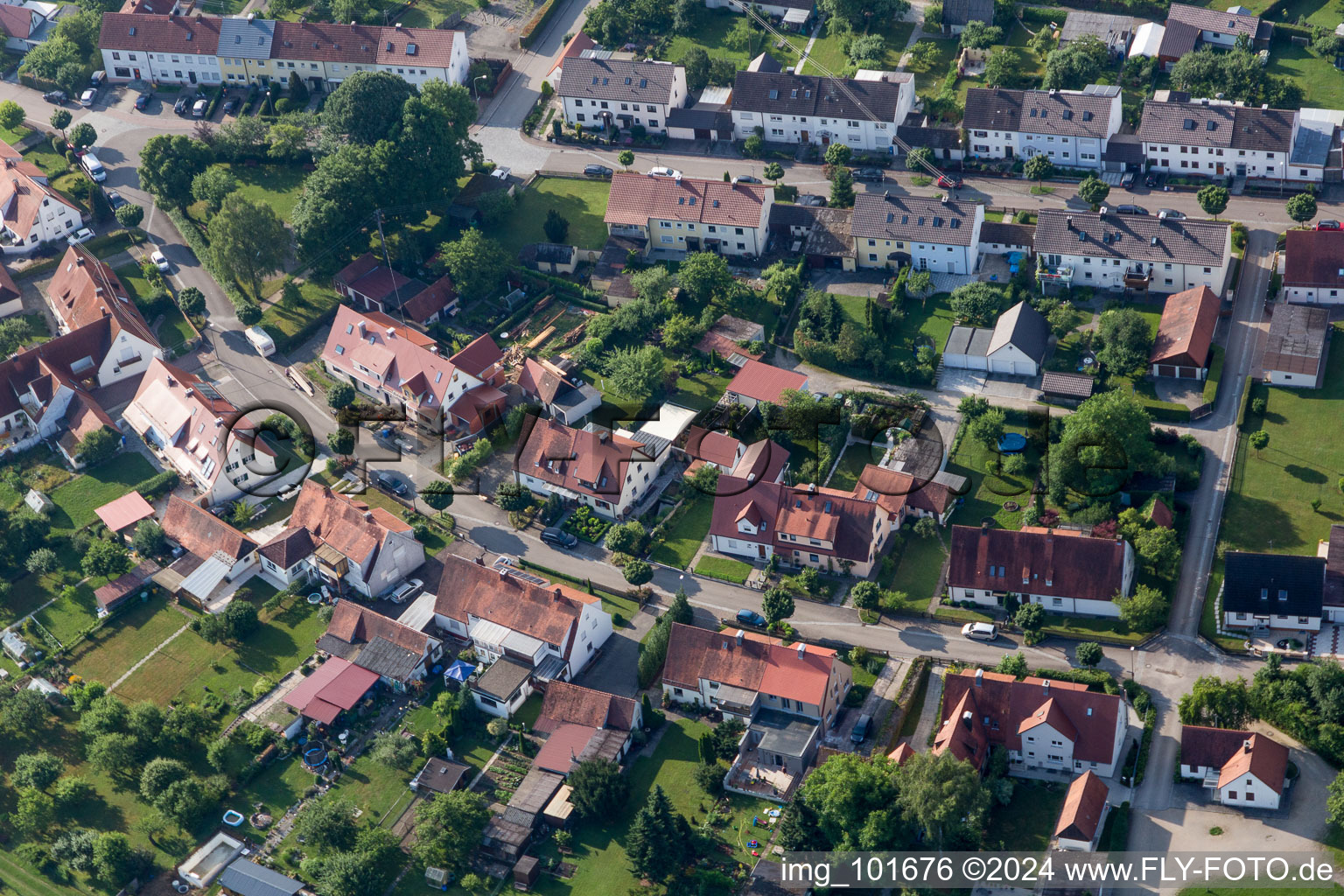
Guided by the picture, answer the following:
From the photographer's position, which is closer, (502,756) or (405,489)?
(502,756)

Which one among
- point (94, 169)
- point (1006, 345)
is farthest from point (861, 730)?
point (94, 169)

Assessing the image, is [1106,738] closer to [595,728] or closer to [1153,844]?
[1153,844]

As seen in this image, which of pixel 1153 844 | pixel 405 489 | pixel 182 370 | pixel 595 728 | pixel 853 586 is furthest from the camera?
pixel 182 370

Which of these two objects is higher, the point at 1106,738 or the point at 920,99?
the point at 920,99

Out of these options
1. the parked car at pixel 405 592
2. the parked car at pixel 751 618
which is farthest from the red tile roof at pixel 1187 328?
the parked car at pixel 405 592

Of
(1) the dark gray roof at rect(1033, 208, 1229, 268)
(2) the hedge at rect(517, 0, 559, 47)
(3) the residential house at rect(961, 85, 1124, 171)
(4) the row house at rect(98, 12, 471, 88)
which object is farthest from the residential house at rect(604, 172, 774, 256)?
(2) the hedge at rect(517, 0, 559, 47)

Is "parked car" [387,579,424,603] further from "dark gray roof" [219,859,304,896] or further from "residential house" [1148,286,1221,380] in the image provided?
"residential house" [1148,286,1221,380]

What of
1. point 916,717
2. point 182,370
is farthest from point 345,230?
point 916,717
